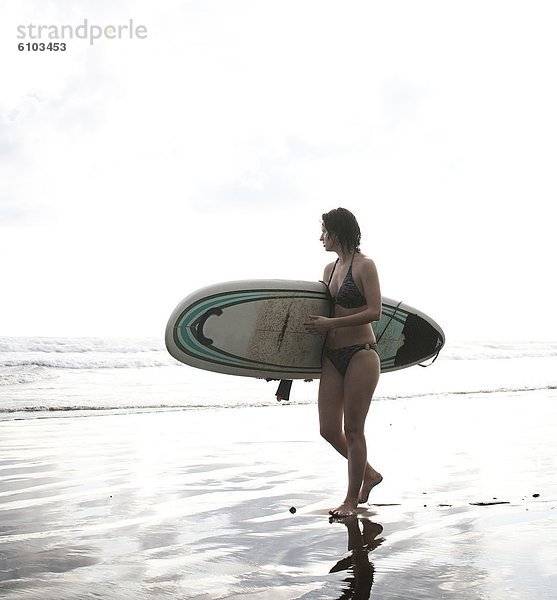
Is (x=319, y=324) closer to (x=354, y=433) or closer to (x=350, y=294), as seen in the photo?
(x=350, y=294)

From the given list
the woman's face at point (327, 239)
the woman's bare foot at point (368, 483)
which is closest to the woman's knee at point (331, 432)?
the woman's bare foot at point (368, 483)

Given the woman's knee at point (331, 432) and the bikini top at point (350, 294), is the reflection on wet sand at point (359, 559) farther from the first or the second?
the bikini top at point (350, 294)

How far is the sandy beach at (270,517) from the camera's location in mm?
2762

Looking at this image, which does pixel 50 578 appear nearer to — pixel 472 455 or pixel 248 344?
pixel 248 344

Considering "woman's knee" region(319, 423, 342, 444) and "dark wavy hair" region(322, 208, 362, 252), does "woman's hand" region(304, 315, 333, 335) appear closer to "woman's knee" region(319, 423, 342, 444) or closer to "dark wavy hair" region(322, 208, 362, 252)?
"dark wavy hair" region(322, 208, 362, 252)

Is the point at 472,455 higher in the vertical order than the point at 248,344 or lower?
lower

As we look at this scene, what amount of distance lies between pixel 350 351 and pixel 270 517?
0.97 metres

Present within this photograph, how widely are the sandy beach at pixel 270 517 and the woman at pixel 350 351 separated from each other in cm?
27

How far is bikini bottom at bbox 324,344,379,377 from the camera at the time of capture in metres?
4.24

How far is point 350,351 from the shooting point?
425cm

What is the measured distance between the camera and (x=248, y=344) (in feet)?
17.5

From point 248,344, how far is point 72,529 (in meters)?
1.98

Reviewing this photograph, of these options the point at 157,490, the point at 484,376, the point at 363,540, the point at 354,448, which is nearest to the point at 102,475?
the point at 157,490

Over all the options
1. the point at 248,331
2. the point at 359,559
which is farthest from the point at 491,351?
the point at 359,559
